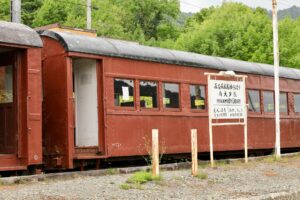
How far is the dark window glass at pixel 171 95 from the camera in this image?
45.5ft

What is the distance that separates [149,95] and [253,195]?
5.33m

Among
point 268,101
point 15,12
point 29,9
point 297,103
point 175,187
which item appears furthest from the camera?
point 29,9

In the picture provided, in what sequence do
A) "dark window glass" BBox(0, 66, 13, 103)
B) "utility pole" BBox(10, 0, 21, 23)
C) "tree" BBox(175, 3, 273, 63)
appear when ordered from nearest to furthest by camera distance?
"dark window glass" BBox(0, 66, 13, 103)
"utility pole" BBox(10, 0, 21, 23)
"tree" BBox(175, 3, 273, 63)

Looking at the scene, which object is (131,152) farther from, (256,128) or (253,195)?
(256,128)

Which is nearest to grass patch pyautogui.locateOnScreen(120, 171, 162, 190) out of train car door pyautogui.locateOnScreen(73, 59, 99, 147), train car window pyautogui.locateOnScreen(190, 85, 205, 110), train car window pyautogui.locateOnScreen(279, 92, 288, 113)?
train car door pyautogui.locateOnScreen(73, 59, 99, 147)

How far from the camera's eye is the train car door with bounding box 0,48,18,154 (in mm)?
11062

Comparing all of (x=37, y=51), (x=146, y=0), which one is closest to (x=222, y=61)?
(x=37, y=51)

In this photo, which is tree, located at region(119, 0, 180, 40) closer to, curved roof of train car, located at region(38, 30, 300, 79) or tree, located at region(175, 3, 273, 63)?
tree, located at region(175, 3, 273, 63)

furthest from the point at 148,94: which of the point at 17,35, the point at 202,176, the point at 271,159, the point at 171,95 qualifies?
the point at 271,159

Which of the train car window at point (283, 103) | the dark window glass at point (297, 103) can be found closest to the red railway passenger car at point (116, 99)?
the train car window at point (283, 103)

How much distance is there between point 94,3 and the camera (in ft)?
200

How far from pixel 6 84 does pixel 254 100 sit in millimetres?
8518

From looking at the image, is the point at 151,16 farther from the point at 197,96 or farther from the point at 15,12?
the point at 197,96

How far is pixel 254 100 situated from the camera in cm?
1714
